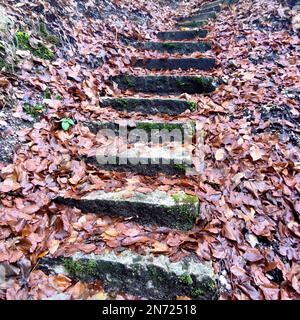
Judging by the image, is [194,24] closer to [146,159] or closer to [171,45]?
[171,45]

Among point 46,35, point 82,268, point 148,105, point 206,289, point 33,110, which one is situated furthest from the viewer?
point 46,35

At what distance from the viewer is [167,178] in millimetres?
2594

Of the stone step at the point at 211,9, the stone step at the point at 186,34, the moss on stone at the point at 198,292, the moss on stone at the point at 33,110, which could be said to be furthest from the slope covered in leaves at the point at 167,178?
the stone step at the point at 211,9

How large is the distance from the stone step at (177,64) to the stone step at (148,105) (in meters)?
1.18

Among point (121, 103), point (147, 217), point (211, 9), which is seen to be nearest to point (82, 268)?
point (147, 217)

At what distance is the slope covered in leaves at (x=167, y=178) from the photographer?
6.57 ft

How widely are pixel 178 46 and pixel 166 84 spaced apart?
1.39 meters

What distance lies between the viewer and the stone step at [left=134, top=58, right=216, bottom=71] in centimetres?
430

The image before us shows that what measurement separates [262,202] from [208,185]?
18.7 inches

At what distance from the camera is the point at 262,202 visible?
2402mm

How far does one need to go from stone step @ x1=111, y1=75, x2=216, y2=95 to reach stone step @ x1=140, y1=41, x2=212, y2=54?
4.28 feet

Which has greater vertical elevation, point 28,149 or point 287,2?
point 287,2
